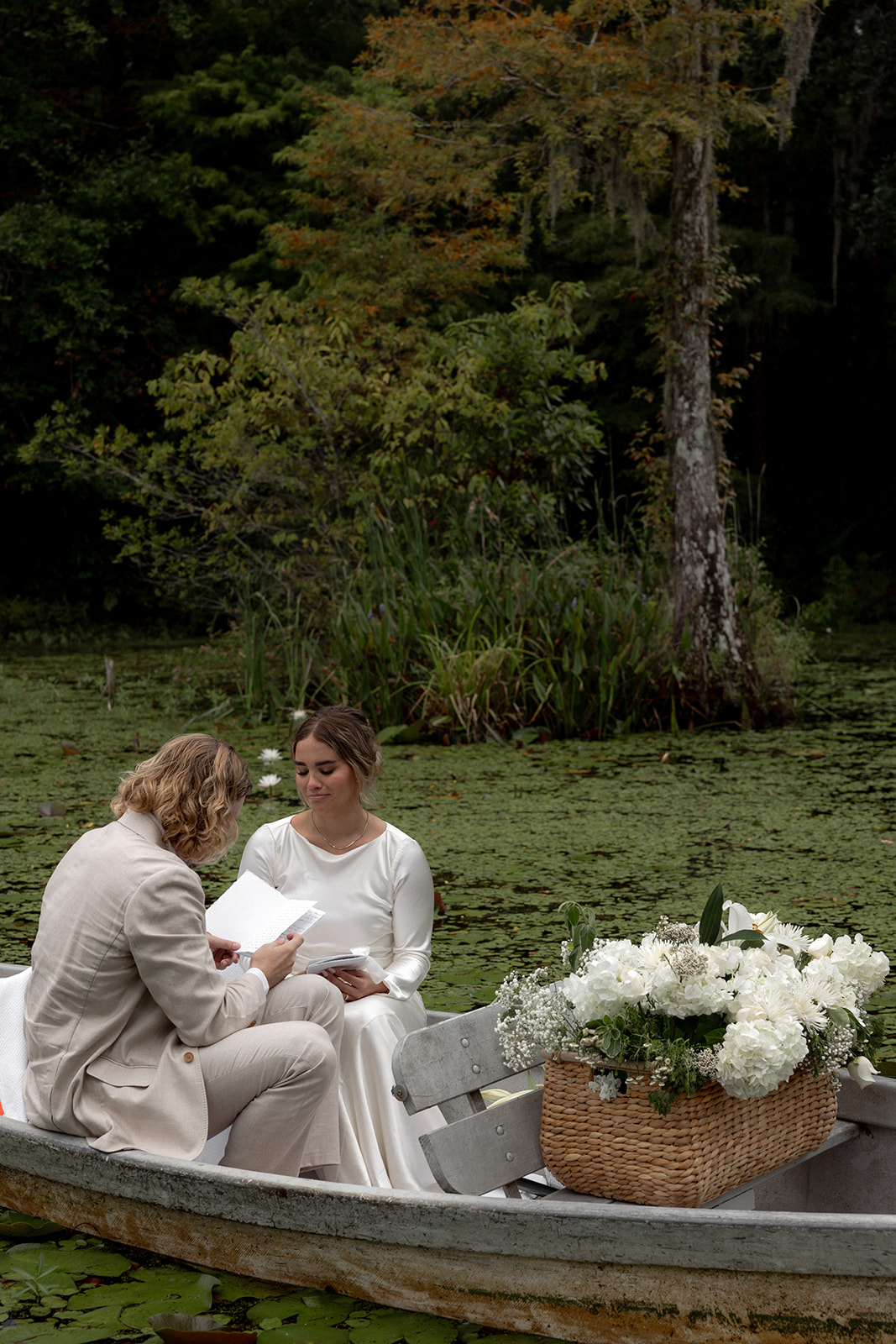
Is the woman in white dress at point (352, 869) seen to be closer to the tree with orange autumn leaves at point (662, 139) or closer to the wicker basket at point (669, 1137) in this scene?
the wicker basket at point (669, 1137)

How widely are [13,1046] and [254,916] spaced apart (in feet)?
1.76

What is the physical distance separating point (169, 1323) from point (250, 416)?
29.0ft

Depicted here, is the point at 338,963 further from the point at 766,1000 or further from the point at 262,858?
the point at 766,1000

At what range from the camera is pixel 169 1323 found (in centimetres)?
255

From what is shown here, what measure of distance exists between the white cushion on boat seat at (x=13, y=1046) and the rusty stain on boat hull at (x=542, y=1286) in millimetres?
213

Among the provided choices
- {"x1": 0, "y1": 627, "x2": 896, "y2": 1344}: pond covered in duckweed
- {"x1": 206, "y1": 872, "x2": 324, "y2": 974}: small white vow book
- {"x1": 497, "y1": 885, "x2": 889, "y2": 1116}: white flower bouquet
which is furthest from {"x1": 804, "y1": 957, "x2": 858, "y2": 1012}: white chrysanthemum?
{"x1": 206, "y1": 872, "x2": 324, "y2": 974}: small white vow book

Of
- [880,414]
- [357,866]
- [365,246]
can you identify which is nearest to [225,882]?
[357,866]

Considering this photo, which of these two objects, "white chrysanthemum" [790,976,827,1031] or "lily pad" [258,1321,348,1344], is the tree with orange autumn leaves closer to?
"white chrysanthemum" [790,976,827,1031]

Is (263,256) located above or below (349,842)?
above

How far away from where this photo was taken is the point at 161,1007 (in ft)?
8.82

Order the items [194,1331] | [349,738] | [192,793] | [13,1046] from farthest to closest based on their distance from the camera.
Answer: [349,738], [13,1046], [192,793], [194,1331]

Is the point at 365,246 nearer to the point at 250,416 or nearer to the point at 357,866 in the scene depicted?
the point at 250,416

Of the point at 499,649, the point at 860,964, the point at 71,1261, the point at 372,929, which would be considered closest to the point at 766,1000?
the point at 860,964

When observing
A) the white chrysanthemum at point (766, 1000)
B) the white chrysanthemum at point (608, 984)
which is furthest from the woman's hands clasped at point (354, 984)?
the white chrysanthemum at point (766, 1000)
